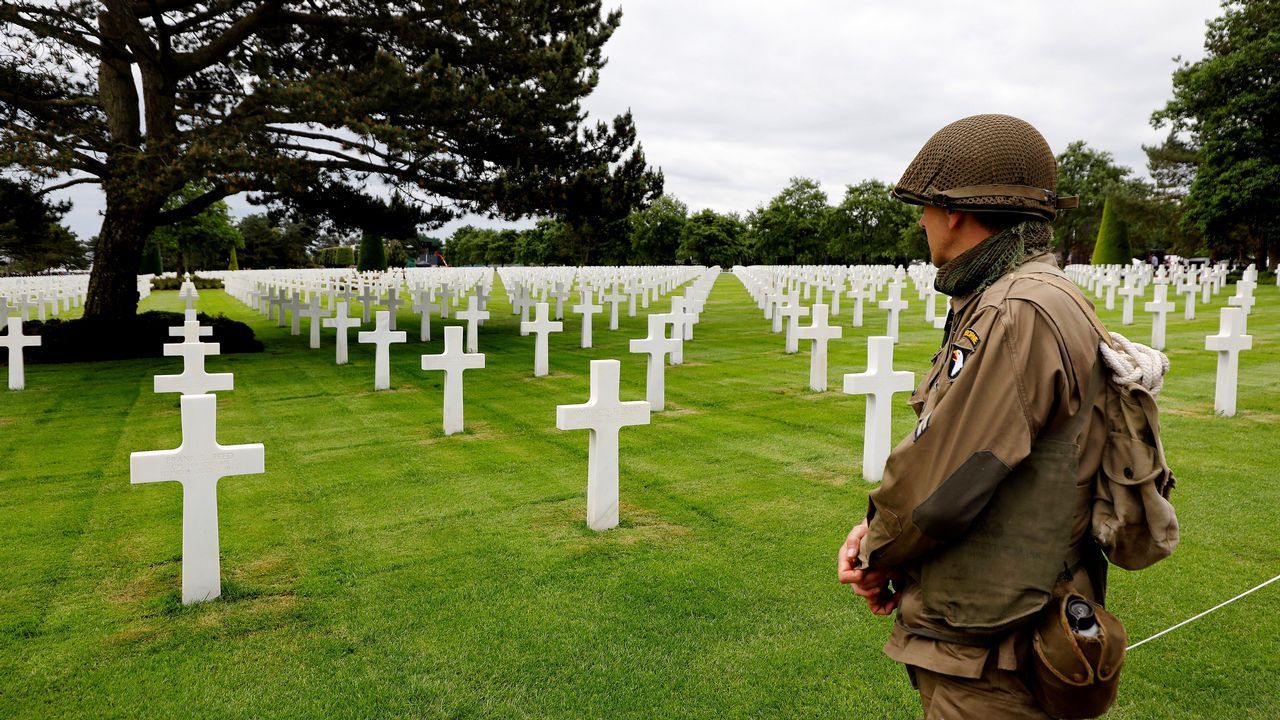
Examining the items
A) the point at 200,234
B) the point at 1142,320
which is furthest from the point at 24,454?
the point at 200,234

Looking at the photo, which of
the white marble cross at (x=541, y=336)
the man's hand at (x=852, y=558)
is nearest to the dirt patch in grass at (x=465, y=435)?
the white marble cross at (x=541, y=336)

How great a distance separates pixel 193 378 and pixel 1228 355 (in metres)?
9.25

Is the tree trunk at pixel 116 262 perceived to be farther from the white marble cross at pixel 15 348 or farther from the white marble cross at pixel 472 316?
the white marble cross at pixel 472 316

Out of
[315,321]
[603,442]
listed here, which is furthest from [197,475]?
[315,321]

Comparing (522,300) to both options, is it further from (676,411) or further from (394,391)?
(676,411)

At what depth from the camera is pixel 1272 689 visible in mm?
3080

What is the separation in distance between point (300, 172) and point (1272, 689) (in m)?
12.3

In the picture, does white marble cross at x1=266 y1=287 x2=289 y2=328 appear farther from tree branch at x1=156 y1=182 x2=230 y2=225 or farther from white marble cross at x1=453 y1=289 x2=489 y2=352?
white marble cross at x1=453 y1=289 x2=489 y2=352

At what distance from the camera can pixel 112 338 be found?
46.0ft

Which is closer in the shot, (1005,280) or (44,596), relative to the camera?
(1005,280)

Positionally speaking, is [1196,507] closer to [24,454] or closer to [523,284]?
[24,454]

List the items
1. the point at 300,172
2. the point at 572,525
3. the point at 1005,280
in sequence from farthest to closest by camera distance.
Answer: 1. the point at 300,172
2. the point at 572,525
3. the point at 1005,280

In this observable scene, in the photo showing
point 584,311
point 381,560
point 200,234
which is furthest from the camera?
point 200,234

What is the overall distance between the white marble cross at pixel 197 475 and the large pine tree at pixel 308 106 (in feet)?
28.9
